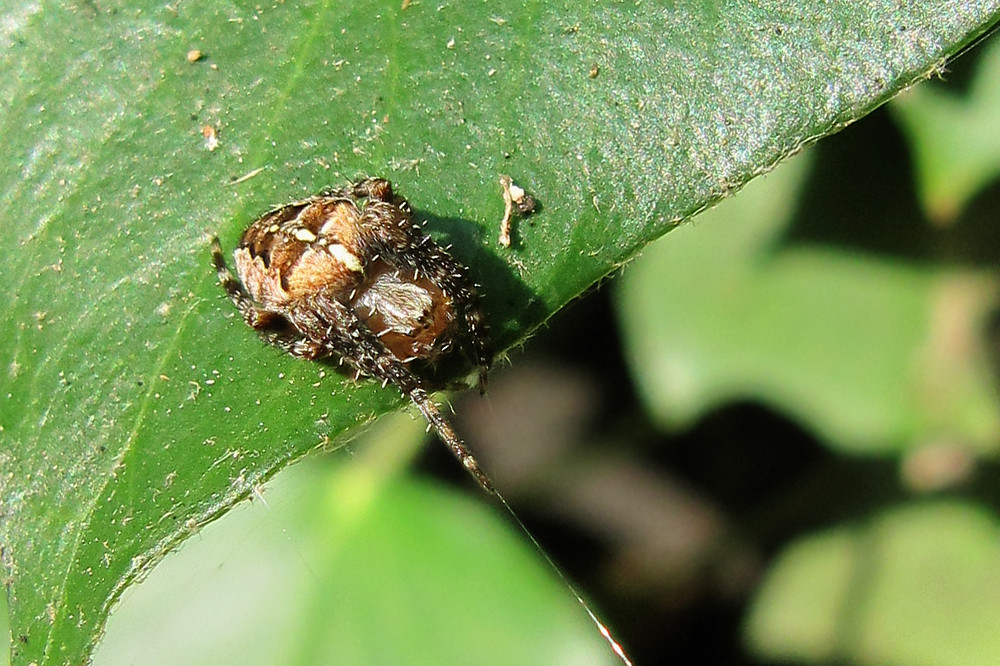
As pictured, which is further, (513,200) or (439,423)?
(439,423)

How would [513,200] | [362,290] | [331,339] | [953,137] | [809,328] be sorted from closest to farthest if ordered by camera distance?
[513,200] < [331,339] < [362,290] < [953,137] < [809,328]

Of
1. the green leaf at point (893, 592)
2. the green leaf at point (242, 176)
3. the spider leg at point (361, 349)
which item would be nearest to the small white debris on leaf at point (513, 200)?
the green leaf at point (242, 176)

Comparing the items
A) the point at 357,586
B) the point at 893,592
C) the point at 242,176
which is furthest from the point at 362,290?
the point at 893,592

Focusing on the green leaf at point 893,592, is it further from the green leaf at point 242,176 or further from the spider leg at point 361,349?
the green leaf at point 242,176

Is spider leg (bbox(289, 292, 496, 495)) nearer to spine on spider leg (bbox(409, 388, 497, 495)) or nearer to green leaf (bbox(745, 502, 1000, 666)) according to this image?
spine on spider leg (bbox(409, 388, 497, 495))

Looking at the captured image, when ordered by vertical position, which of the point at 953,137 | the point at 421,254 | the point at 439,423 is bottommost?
the point at 953,137

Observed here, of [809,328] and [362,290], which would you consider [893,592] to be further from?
[362,290]

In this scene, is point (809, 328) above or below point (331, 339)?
below

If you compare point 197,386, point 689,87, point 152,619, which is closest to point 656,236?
point 689,87
